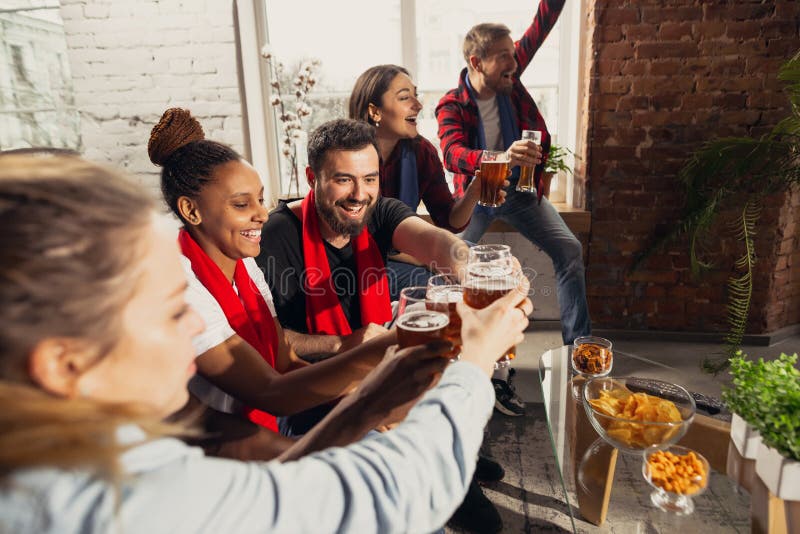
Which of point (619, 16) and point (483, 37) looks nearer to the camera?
point (483, 37)

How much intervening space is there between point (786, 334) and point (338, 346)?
9.30ft

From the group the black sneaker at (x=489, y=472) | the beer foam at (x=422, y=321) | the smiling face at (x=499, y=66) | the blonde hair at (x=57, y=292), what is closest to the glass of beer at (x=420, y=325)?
the beer foam at (x=422, y=321)

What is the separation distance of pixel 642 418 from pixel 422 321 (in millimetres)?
556

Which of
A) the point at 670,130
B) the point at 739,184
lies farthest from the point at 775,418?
the point at 670,130

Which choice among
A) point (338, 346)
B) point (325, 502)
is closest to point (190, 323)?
point (325, 502)

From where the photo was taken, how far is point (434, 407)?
68 cm

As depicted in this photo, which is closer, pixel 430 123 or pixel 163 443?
pixel 163 443

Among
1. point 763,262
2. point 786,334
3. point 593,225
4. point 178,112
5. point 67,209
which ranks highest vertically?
point 178,112

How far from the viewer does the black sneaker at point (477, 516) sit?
5.50 feet

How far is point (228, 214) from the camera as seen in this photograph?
1.37 m

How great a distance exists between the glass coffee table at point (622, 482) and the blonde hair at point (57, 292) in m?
1.05

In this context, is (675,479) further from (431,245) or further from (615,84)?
(615,84)

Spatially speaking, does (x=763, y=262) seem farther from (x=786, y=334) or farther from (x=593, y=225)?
(x=593, y=225)

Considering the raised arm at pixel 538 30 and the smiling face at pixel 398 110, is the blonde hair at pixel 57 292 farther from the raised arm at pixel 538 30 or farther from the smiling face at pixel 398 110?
the raised arm at pixel 538 30
